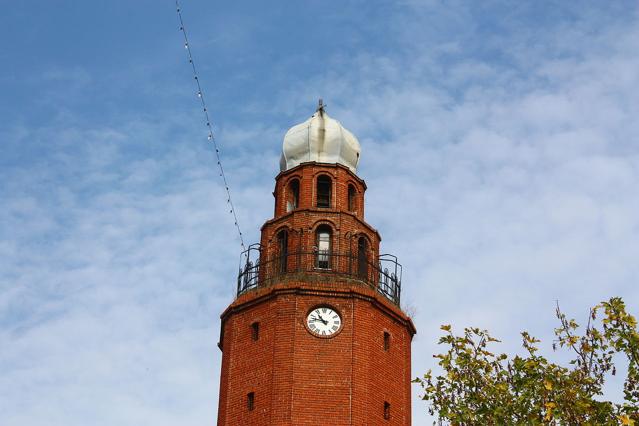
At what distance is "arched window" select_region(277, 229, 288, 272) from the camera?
118 ft

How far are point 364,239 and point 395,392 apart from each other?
5728mm

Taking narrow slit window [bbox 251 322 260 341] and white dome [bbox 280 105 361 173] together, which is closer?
narrow slit window [bbox 251 322 260 341]

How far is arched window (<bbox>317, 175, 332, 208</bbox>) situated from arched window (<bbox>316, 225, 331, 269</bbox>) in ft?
5.35

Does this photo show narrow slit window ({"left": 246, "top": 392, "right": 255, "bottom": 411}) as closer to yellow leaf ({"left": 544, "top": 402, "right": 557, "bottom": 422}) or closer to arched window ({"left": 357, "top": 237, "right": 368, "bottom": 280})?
arched window ({"left": 357, "top": 237, "right": 368, "bottom": 280})

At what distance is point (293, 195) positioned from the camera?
38594 millimetres

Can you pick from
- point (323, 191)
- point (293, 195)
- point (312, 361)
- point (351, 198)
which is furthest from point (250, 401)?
point (351, 198)

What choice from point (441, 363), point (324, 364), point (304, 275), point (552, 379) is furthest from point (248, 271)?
point (552, 379)

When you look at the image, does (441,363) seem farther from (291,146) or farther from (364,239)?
(291,146)

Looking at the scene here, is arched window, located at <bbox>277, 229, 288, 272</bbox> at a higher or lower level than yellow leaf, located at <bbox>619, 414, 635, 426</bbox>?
higher

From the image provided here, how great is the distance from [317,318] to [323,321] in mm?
213

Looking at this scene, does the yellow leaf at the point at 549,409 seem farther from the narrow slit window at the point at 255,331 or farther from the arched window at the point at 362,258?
the arched window at the point at 362,258

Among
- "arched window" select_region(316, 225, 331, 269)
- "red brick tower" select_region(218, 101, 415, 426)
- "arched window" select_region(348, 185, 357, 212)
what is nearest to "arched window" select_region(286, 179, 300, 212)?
"red brick tower" select_region(218, 101, 415, 426)

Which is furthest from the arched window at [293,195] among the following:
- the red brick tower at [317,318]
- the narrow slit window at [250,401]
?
the narrow slit window at [250,401]

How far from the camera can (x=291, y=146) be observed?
39.1 metres
